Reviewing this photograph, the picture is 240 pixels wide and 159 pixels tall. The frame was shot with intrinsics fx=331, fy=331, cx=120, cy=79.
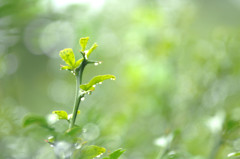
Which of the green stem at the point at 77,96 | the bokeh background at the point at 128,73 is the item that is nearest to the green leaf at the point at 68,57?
the green stem at the point at 77,96

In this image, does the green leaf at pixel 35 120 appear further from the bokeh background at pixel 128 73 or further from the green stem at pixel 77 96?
the bokeh background at pixel 128 73

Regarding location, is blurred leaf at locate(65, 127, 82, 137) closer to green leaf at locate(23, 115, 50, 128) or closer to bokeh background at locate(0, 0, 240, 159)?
green leaf at locate(23, 115, 50, 128)

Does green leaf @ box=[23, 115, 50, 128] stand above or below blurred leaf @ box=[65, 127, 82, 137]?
above

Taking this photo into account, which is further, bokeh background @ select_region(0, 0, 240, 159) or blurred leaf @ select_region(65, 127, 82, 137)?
bokeh background @ select_region(0, 0, 240, 159)

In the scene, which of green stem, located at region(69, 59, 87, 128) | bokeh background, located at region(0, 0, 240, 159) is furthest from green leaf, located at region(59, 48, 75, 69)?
bokeh background, located at region(0, 0, 240, 159)

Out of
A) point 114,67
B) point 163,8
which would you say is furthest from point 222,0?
point 114,67

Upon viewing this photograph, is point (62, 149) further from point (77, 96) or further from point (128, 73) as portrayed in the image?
point (128, 73)

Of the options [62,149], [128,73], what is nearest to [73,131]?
[62,149]

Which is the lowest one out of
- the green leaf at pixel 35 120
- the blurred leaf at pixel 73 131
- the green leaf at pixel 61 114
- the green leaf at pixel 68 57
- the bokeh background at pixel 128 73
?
the blurred leaf at pixel 73 131

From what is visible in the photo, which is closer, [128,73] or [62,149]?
[62,149]
